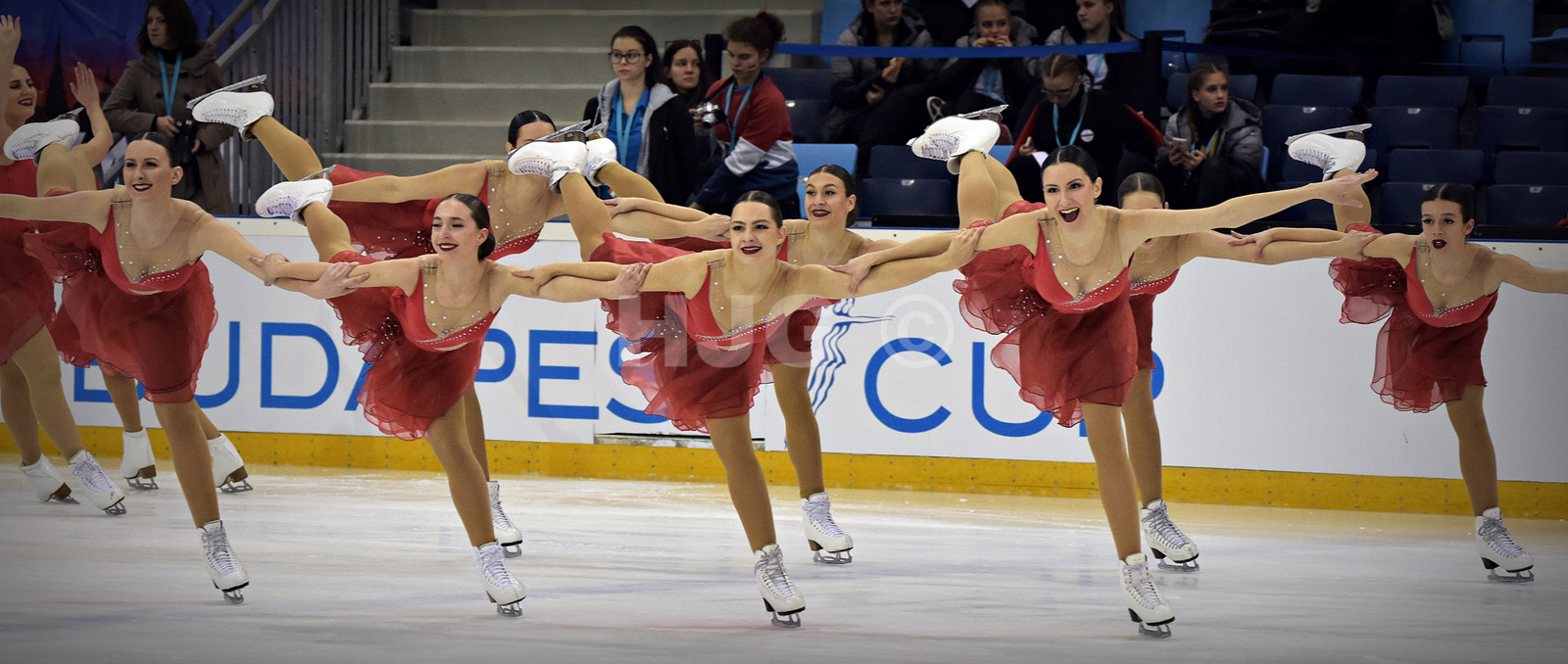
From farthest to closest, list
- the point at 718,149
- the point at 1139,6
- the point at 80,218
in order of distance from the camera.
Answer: the point at 1139,6, the point at 718,149, the point at 80,218

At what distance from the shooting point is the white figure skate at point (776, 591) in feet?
13.8

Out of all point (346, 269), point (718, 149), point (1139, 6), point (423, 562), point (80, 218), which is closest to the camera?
point (346, 269)

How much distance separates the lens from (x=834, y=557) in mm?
5301

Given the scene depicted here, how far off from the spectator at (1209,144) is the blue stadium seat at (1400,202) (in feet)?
2.01

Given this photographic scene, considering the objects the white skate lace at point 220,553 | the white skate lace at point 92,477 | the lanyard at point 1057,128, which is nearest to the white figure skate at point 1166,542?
the lanyard at point 1057,128

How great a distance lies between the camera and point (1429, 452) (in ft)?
21.0

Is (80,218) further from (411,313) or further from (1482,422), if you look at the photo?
(1482,422)

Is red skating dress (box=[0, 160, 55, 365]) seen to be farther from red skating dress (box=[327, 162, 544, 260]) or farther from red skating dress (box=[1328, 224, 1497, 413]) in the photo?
red skating dress (box=[1328, 224, 1497, 413])

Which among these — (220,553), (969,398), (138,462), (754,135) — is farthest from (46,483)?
(969,398)

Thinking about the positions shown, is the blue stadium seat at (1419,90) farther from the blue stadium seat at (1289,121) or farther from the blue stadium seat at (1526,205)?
the blue stadium seat at (1526,205)

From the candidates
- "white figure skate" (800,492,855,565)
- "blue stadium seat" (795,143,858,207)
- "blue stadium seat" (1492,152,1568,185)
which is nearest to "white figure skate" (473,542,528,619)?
"white figure skate" (800,492,855,565)

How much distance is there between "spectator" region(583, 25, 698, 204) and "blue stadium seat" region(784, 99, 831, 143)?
1108mm

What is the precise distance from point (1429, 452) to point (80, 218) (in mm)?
5602

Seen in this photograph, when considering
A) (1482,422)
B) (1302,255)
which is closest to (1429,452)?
(1482,422)
